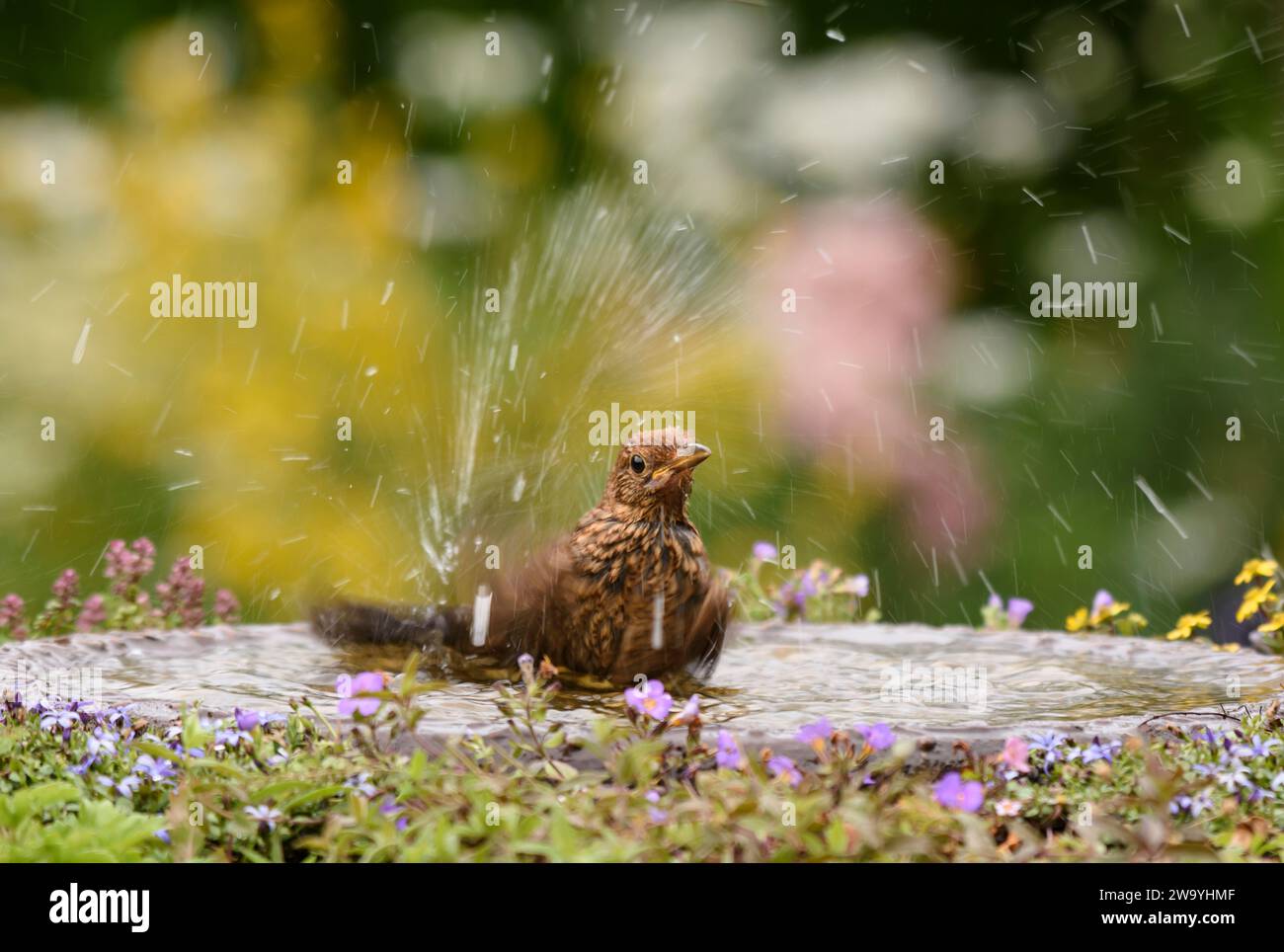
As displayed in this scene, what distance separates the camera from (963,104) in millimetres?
4465

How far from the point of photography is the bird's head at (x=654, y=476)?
2.59 m

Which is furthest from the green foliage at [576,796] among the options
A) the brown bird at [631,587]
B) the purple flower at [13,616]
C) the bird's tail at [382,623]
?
the purple flower at [13,616]

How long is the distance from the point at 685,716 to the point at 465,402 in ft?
8.85

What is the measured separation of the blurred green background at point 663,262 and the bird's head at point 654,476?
134cm

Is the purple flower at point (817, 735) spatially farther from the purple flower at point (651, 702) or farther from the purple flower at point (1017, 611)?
the purple flower at point (1017, 611)

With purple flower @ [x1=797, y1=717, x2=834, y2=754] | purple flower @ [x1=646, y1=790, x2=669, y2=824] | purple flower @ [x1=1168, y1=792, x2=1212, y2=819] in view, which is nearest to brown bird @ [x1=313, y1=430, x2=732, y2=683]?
purple flower @ [x1=797, y1=717, x2=834, y2=754]

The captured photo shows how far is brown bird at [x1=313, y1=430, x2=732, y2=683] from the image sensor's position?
8.45 ft

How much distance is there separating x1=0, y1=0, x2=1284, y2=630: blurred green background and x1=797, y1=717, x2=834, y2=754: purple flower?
87.2 inches

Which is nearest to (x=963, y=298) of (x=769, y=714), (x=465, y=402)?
(x=465, y=402)

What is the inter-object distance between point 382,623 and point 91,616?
1.04 meters

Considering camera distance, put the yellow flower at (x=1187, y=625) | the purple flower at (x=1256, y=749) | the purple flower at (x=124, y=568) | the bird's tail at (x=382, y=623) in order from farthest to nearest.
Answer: the purple flower at (x=124, y=568) < the yellow flower at (x=1187, y=625) < the bird's tail at (x=382, y=623) < the purple flower at (x=1256, y=749)

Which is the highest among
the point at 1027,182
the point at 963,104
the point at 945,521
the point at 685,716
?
the point at 963,104

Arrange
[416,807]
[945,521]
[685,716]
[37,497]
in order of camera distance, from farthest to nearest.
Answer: [37,497], [945,521], [685,716], [416,807]

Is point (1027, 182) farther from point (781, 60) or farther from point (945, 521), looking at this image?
point (945, 521)
